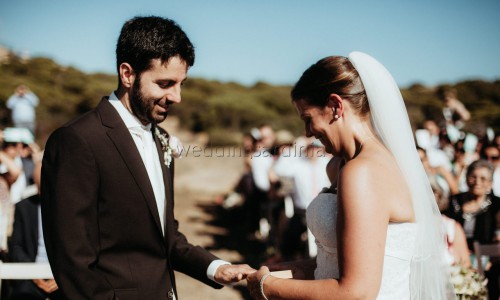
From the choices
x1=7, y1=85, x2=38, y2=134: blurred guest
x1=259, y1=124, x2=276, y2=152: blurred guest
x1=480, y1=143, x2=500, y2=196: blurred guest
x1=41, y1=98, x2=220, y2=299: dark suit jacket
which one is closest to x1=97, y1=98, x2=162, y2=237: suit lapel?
x1=41, y1=98, x2=220, y2=299: dark suit jacket

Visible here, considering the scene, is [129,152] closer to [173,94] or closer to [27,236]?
[173,94]

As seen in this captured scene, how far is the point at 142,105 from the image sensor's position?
7.56 ft

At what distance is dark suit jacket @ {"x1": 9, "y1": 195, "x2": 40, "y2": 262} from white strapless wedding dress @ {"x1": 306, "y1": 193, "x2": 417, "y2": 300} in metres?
3.05

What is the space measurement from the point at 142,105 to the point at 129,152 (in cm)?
26

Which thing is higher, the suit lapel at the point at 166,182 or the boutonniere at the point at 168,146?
the boutonniere at the point at 168,146

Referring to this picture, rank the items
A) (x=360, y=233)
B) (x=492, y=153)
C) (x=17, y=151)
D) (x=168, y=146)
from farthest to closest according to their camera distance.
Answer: (x=17, y=151)
(x=492, y=153)
(x=168, y=146)
(x=360, y=233)

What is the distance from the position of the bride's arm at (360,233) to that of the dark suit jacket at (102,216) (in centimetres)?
86

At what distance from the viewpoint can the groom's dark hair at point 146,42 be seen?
7.27ft

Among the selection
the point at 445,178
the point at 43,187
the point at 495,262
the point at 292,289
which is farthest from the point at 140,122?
the point at 445,178

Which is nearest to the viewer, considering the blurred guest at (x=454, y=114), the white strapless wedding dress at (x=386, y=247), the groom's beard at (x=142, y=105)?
the white strapless wedding dress at (x=386, y=247)

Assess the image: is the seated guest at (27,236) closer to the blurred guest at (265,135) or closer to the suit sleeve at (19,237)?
the suit sleeve at (19,237)

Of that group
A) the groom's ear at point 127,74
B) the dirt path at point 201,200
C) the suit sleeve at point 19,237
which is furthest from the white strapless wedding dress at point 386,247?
the dirt path at point 201,200

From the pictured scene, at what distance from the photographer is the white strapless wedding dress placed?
6.81 feet

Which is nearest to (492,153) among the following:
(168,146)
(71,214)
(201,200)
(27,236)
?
(168,146)
